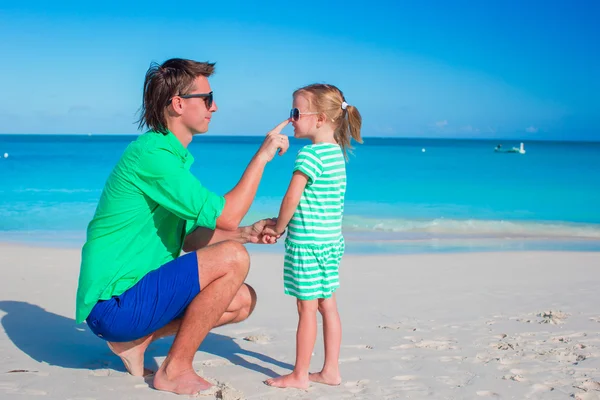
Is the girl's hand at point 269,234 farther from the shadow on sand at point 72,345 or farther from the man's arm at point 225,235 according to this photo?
the shadow on sand at point 72,345

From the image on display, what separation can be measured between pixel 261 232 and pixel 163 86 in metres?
0.91

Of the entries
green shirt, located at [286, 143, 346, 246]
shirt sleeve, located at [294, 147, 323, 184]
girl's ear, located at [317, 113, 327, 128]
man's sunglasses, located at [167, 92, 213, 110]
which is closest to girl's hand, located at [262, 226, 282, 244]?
green shirt, located at [286, 143, 346, 246]

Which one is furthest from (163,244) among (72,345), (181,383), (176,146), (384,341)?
(384,341)

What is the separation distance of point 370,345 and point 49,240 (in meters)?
6.87

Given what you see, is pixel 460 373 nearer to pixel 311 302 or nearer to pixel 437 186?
pixel 311 302

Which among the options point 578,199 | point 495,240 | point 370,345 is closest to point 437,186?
point 578,199

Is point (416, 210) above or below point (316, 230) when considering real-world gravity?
above

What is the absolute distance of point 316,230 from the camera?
10.6 ft

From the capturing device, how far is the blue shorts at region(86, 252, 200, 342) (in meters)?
3.01

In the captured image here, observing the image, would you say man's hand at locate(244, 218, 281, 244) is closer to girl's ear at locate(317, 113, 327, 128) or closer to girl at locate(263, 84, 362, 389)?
girl at locate(263, 84, 362, 389)

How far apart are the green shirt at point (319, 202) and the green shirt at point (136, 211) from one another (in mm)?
435

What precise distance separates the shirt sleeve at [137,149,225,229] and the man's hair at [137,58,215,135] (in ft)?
0.81

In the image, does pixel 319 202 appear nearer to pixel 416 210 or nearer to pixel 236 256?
pixel 236 256

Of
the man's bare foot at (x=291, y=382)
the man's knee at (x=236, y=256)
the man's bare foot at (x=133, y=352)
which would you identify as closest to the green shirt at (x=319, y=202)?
the man's knee at (x=236, y=256)
